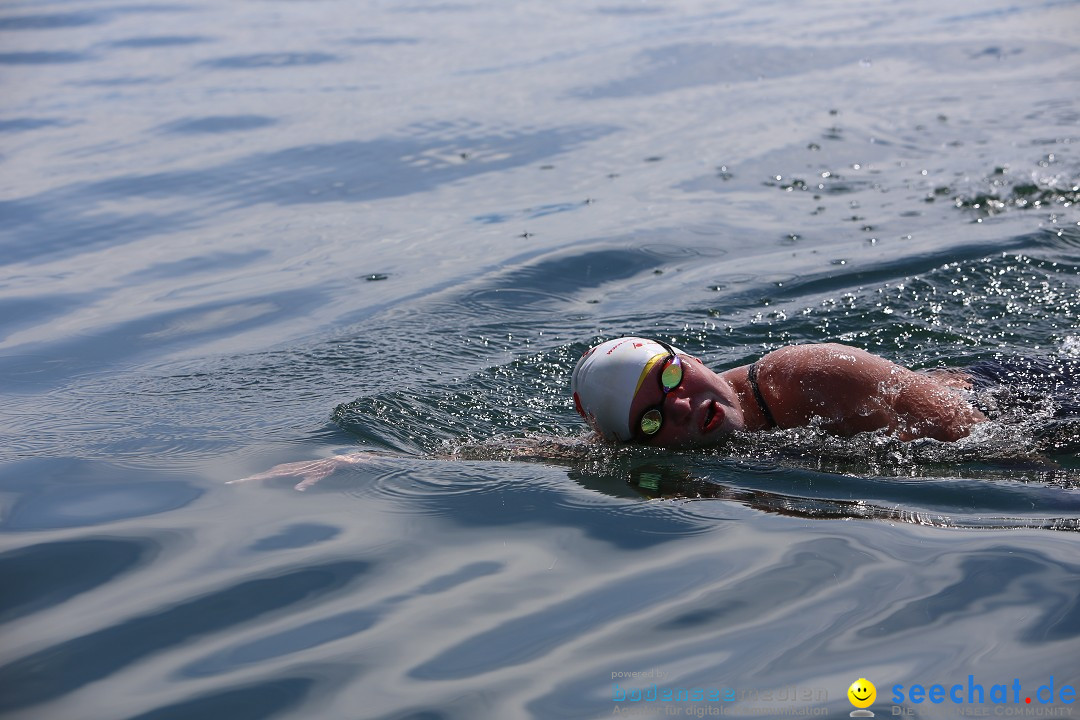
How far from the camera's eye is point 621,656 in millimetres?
3873

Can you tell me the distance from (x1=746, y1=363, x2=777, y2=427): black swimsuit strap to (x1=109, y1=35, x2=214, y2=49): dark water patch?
650 inches

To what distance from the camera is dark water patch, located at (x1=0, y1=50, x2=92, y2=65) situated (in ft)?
60.0

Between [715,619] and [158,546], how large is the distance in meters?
2.43

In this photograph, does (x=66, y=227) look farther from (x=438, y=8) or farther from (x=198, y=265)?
(x=438, y=8)

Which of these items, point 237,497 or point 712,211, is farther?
point 712,211

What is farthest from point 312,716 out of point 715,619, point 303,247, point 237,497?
point 303,247

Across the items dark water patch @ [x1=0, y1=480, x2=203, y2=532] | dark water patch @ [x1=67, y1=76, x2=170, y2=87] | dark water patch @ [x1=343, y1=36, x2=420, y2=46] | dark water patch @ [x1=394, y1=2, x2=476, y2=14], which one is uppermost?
dark water patch @ [x1=394, y1=2, x2=476, y2=14]

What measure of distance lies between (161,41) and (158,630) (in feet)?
59.2

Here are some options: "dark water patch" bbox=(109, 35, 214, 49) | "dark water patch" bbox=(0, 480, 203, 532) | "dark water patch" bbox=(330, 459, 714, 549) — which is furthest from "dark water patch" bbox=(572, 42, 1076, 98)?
"dark water patch" bbox=(0, 480, 203, 532)

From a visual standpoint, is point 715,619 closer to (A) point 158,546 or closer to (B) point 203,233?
(A) point 158,546

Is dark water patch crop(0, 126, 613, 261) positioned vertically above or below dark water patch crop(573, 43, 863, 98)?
below

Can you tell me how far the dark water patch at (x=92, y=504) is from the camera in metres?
5.26

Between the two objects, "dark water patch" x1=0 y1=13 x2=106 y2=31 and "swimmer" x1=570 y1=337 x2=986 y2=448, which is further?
"dark water patch" x1=0 y1=13 x2=106 y2=31

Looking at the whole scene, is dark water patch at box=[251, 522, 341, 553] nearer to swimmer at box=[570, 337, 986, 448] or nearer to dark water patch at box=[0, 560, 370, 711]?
dark water patch at box=[0, 560, 370, 711]
